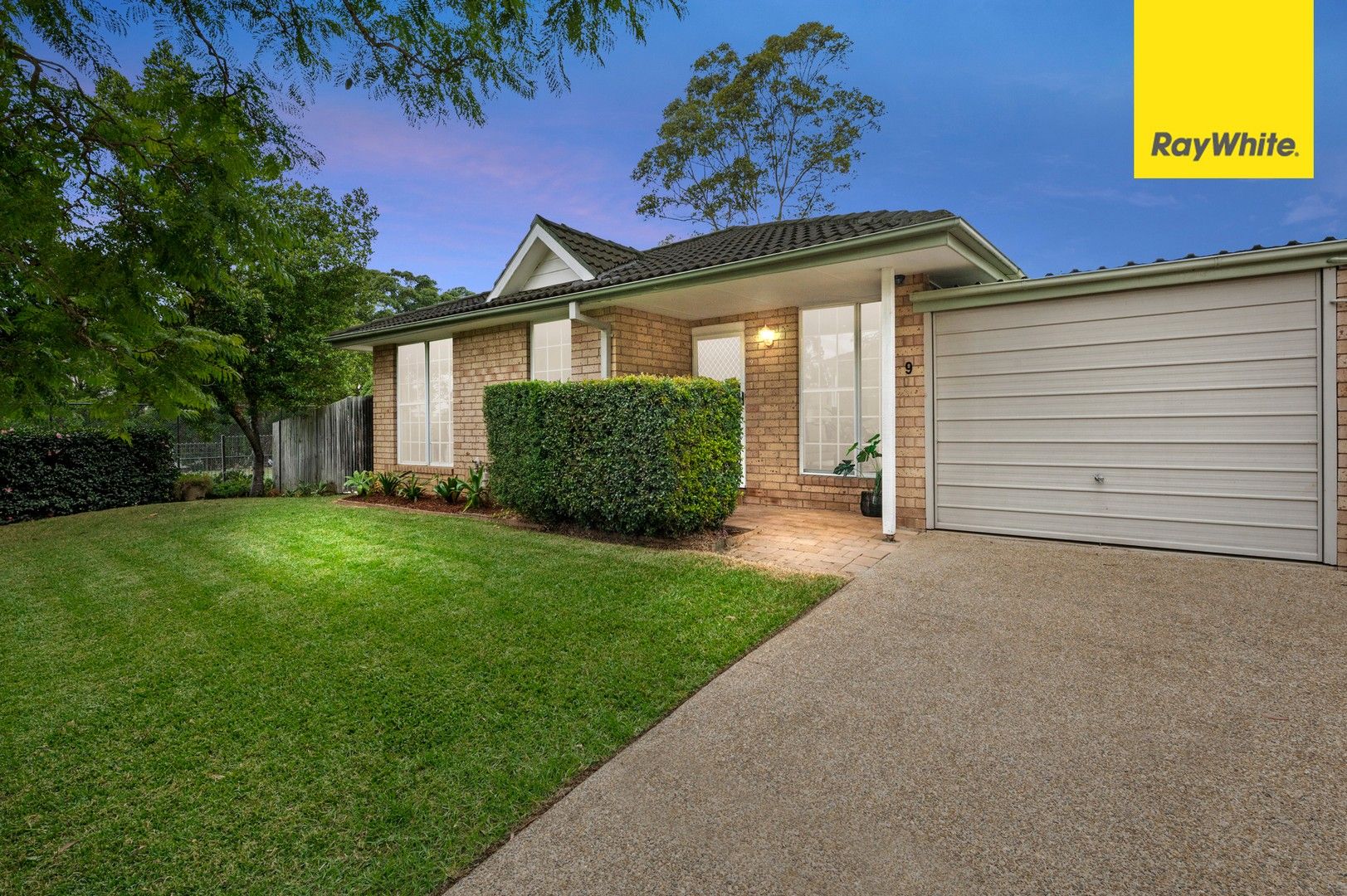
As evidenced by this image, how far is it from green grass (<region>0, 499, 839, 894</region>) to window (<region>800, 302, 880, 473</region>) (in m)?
3.45

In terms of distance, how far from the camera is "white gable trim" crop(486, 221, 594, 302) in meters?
9.70

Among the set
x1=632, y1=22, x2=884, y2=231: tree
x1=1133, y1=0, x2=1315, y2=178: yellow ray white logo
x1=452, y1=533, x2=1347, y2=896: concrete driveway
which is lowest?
x1=452, y1=533, x2=1347, y2=896: concrete driveway

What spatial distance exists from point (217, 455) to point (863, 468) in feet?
49.6

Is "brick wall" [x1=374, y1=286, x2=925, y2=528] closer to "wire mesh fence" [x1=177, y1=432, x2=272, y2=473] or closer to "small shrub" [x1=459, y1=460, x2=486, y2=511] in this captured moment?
"small shrub" [x1=459, y1=460, x2=486, y2=511]

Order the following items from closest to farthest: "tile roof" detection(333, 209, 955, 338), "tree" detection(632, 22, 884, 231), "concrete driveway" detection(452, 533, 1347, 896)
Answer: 1. "concrete driveway" detection(452, 533, 1347, 896)
2. "tile roof" detection(333, 209, 955, 338)
3. "tree" detection(632, 22, 884, 231)

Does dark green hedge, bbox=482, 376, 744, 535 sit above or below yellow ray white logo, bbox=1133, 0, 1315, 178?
below

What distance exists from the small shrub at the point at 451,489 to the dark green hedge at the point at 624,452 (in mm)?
2236

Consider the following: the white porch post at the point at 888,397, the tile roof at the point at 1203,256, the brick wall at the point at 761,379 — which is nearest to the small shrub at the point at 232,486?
the brick wall at the point at 761,379

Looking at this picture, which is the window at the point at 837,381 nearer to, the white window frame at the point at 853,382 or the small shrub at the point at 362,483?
the white window frame at the point at 853,382

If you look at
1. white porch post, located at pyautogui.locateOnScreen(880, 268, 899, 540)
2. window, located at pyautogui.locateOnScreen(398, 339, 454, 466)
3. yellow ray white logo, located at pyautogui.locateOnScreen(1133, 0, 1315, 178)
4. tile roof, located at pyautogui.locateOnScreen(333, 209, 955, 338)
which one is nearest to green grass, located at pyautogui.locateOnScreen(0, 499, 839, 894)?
white porch post, located at pyautogui.locateOnScreen(880, 268, 899, 540)

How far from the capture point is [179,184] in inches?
89.7

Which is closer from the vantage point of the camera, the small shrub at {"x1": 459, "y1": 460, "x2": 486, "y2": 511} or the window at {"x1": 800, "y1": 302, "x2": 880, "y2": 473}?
the window at {"x1": 800, "y1": 302, "x2": 880, "y2": 473}

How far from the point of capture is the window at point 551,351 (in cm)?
930

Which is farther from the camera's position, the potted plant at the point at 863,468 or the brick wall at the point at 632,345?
the brick wall at the point at 632,345
